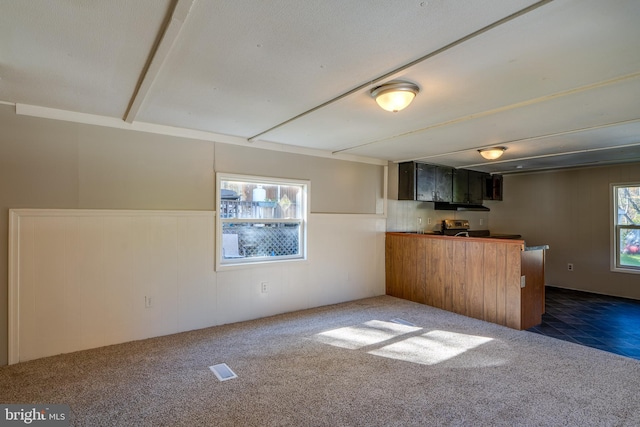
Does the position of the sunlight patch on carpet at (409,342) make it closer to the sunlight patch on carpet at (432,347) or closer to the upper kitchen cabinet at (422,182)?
the sunlight patch on carpet at (432,347)

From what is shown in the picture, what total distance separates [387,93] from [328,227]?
272cm

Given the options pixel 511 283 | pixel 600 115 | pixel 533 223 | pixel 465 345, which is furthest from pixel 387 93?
pixel 533 223

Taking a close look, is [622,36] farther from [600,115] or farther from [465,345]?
[465,345]

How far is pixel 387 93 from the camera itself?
2385 millimetres

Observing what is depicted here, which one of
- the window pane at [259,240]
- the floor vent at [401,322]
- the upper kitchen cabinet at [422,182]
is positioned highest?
the upper kitchen cabinet at [422,182]

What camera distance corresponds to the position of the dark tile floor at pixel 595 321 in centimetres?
353

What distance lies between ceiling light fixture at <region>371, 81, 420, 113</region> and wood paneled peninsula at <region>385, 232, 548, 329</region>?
8.05 ft

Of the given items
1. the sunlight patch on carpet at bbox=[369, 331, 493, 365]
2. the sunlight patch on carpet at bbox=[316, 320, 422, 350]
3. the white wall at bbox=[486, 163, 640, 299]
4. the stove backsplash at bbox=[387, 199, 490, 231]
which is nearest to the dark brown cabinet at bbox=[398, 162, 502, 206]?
the stove backsplash at bbox=[387, 199, 490, 231]

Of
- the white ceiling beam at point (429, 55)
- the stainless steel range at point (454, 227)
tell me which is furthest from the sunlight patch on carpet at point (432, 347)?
the stainless steel range at point (454, 227)

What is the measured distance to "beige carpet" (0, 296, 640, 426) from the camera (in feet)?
7.00

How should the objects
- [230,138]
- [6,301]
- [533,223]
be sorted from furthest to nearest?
1. [533,223]
2. [230,138]
3. [6,301]

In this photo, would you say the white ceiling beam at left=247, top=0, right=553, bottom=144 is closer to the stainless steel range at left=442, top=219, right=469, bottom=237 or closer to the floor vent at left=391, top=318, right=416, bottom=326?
the floor vent at left=391, top=318, right=416, bottom=326

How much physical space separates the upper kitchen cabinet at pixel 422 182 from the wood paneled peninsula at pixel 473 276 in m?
0.72

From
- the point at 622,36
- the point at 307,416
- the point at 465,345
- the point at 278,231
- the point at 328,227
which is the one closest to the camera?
the point at 622,36
